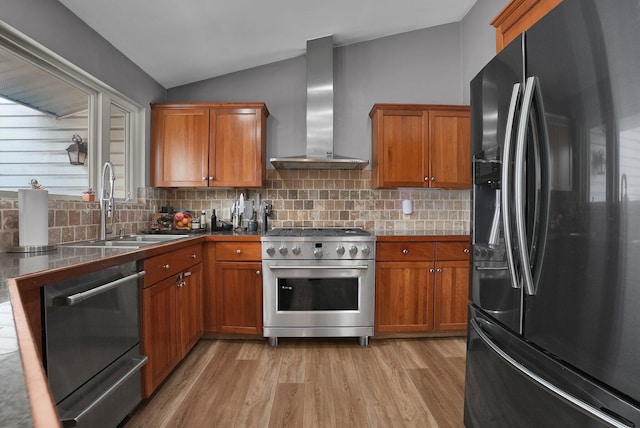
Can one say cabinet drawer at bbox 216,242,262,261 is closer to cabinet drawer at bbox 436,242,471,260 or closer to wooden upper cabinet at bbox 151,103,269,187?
wooden upper cabinet at bbox 151,103,269,187

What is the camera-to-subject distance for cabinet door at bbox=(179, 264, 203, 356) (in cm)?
233

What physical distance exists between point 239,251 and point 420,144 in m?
1.85

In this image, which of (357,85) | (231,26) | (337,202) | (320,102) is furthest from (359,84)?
(231,26)

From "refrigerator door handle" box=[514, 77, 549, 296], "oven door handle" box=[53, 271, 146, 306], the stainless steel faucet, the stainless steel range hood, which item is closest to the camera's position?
"refrigerator door handle" box=[514, 77, 549, 296]

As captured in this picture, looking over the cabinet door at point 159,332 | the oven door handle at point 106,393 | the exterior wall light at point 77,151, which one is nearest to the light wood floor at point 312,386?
the cabinet door at point 159,332

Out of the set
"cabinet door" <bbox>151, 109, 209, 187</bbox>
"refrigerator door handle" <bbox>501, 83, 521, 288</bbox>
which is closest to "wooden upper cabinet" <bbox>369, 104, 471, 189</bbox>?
"cabinet door" <bbox>151, 109, 209, 187</bbox>

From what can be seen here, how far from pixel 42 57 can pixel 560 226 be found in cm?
266

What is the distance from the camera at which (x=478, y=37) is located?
314cm

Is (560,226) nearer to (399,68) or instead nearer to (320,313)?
(320,313)

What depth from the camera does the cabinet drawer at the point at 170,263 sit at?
6.18ft

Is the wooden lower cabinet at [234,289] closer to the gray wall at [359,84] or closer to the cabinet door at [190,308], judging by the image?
the cabinet door at [190,308]

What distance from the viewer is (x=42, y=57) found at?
1.96m

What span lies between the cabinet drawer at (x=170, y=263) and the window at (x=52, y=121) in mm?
816

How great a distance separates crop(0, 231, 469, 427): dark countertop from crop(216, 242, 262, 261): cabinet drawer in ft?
0.17
